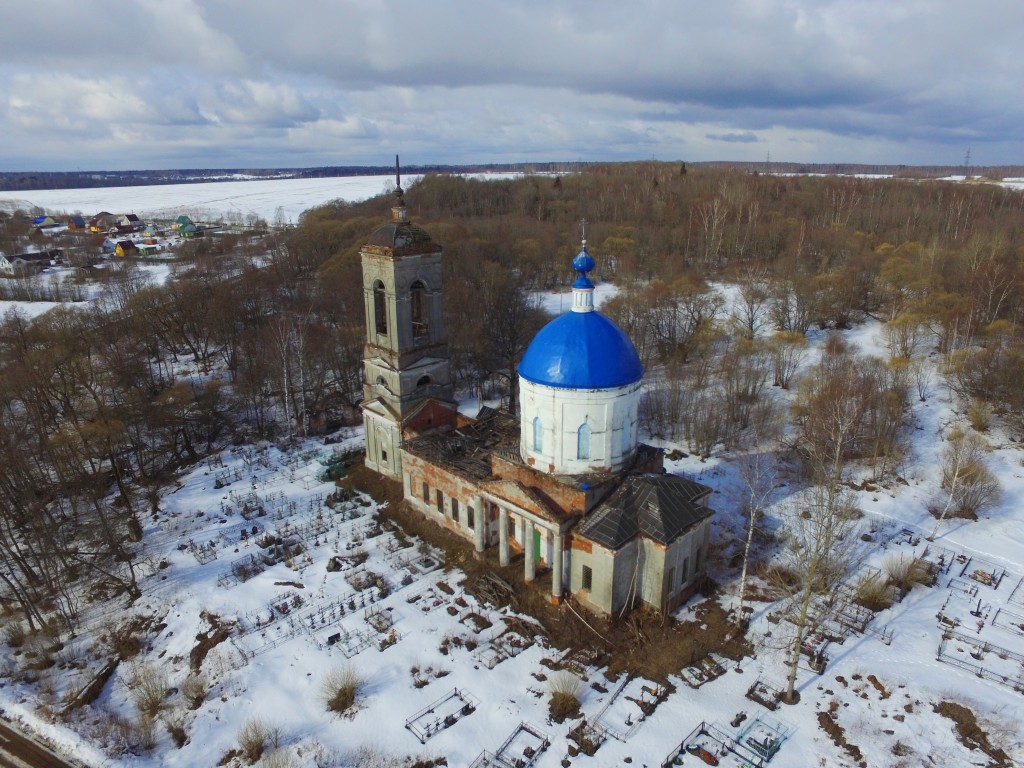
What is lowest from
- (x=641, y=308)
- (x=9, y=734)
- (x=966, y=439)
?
(x=9, y=734)

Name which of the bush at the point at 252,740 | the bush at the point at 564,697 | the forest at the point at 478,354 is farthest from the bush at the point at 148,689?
the bush at the point at 564,697

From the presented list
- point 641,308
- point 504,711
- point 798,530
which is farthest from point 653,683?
point 641,308

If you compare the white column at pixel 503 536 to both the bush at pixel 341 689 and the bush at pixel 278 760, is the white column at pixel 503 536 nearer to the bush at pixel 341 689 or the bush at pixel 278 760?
the bush at pixel 341 689

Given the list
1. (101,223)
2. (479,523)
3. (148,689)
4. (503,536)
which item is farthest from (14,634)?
(101,223)

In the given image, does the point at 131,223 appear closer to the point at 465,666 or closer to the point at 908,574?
the point at 465,666

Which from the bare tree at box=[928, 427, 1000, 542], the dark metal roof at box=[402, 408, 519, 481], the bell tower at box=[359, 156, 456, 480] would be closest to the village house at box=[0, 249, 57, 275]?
the bell tower at box=[359, 156, 456, 480]

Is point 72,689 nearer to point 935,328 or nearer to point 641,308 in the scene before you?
point 641,308

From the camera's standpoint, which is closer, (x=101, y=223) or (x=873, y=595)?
(x=873, y=595)
